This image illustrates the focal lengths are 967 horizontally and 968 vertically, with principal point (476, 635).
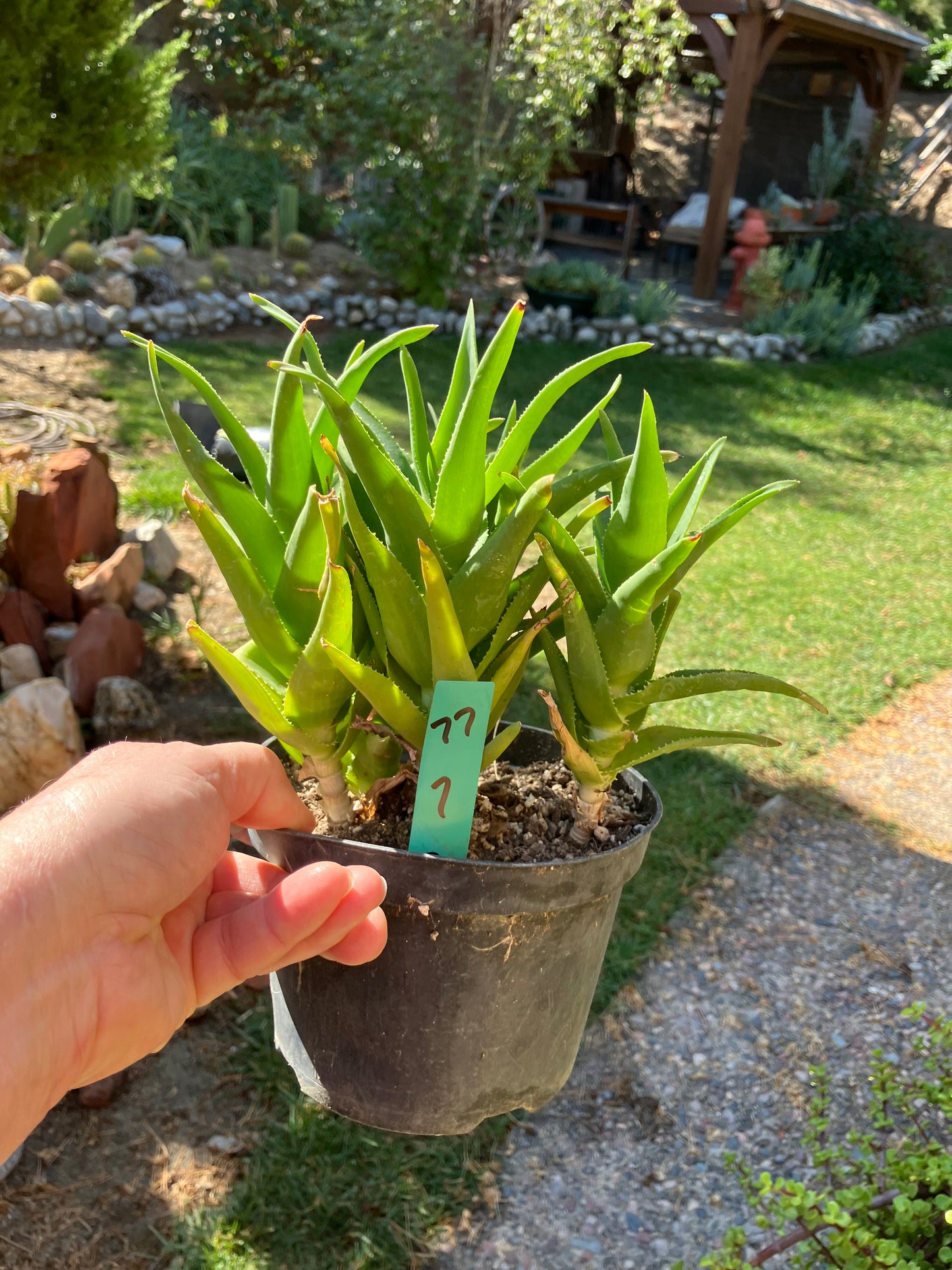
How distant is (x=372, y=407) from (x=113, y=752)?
16.8 ft

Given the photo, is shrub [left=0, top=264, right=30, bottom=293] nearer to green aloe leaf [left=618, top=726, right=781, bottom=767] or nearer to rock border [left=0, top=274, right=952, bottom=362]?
rock border [left=0, top=274, right=952, bottom=362]

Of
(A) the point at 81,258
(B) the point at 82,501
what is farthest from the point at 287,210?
(B) the point at 82,501

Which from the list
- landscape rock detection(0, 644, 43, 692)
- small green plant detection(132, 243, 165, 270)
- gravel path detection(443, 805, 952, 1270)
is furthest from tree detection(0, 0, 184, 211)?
small green plant detection(132, 243, 165, 270)

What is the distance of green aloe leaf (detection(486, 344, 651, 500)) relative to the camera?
38.8 inches

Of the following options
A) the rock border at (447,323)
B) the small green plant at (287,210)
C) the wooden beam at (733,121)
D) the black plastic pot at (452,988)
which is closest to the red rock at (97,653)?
the black plastic pot at (452,988)

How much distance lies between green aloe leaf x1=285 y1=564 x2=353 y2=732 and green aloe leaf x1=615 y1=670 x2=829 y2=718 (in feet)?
0.98

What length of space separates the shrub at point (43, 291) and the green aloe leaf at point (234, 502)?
249 inches

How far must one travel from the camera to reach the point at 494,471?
3.41ft

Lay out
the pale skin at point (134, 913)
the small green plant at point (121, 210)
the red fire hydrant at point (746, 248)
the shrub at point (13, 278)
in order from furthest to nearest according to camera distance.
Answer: the red fire hydrant at point (746, 248), the small green plant at point (121, 210), the shrub at point (13, 278), the pale skin at point (134, 913)

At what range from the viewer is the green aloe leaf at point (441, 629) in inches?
32.9

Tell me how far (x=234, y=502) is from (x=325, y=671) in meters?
0.21

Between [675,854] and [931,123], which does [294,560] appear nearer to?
[675,854]

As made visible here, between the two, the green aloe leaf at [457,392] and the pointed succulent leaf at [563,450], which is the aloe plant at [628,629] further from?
the green aloe leaf at [457,392]

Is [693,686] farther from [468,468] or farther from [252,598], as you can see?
[252,598]
